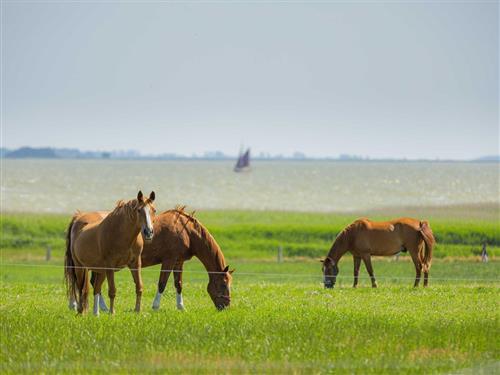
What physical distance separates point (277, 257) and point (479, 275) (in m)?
16.2

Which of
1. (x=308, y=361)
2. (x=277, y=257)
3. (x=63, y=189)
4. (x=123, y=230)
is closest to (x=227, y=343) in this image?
(x=308, y=361)

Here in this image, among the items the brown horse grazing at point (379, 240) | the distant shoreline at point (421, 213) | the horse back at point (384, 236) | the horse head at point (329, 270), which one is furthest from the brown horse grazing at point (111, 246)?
the distant shoreline at point (421, 213)

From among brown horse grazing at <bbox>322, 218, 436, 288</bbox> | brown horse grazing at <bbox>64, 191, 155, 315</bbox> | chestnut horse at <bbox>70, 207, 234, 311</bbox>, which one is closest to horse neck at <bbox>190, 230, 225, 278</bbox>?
chestnut horse at <bbox>70, 207, 234, 311</bbox>

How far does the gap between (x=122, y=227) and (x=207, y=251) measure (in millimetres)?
2409

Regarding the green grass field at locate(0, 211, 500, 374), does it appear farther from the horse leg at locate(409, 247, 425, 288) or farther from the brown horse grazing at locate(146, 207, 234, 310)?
the horse leg at locate(409, 247, 425, 288)

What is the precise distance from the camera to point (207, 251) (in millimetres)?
20656

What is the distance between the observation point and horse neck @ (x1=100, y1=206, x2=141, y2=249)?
61.8ft

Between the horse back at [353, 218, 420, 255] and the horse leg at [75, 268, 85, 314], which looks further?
the horse back at [353, 218, 420, 255]

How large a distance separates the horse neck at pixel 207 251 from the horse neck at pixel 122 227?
7.05ft

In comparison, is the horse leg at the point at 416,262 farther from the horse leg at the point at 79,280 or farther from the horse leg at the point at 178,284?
the horse leg at the point at 79,280

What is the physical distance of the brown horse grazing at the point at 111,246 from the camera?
18.7 metres

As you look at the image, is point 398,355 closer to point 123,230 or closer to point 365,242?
point 123,230

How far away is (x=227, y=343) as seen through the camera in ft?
51.7

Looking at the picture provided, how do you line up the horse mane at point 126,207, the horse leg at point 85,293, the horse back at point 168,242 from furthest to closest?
the horse back at point 168,242
the horse leg at point 85,293
the horse mane at point 126,207
